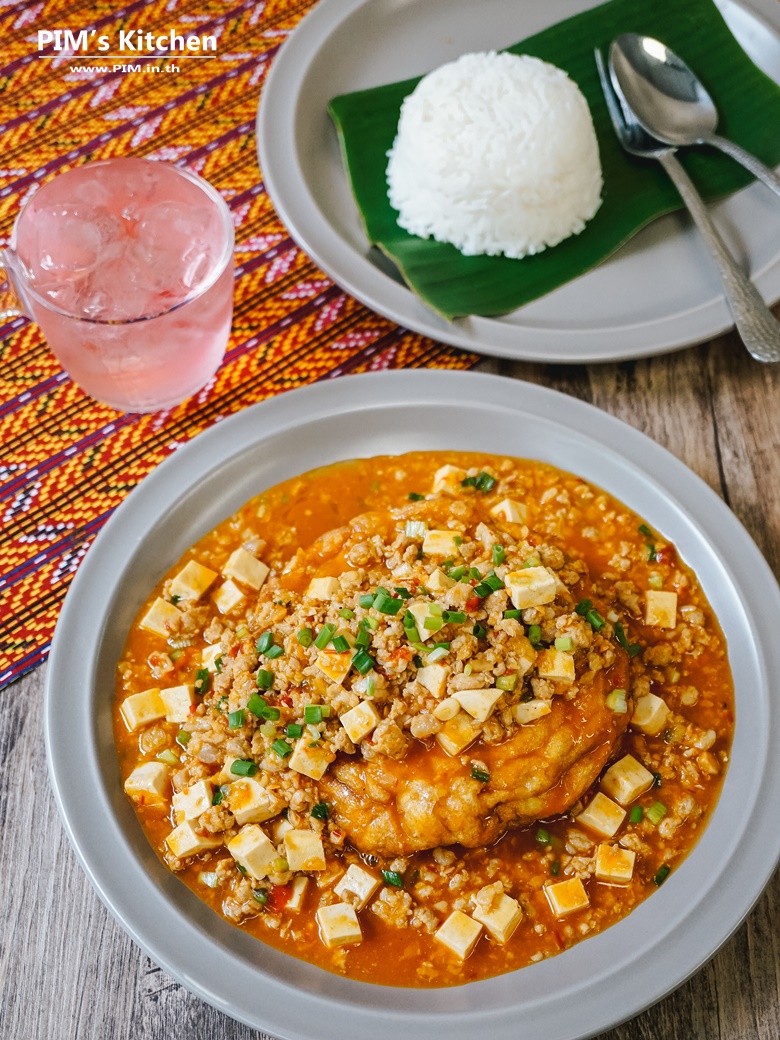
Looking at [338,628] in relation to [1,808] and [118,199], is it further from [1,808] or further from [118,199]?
[118,199]

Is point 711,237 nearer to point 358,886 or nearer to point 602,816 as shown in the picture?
point 602,816

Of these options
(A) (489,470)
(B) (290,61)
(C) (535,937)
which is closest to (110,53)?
(B) (290,61)

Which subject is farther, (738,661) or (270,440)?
(270,440)

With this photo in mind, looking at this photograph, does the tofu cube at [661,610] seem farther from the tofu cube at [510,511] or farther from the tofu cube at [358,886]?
the tofu cube at [358,886]

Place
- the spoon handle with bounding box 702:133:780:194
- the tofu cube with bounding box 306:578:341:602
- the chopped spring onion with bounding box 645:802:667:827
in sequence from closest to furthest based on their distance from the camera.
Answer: the chopped spring onion with bounding box 645:802:667:827
the tofu cube with bounding box 306:578:341:602
the spoon handle with bounding box 702:133:780:194

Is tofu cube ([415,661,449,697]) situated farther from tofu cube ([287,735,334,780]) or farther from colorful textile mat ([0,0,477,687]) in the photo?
colorful textile mat ([0,0,477,687])

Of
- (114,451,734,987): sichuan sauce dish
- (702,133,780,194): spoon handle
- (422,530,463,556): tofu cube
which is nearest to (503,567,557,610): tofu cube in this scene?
(114,451,734,987): sichuan sauce dish
